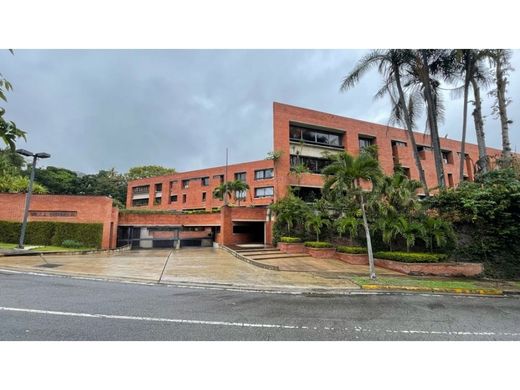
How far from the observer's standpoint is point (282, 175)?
21.7 meters

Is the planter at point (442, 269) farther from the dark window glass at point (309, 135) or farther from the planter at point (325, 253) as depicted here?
the dark window glass at point (309, 135)

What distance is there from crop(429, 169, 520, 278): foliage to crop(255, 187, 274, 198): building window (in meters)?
20.9

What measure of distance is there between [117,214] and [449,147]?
40.4 metres

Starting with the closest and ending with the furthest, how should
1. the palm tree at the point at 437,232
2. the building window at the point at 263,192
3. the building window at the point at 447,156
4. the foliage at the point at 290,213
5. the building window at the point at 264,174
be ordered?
1. the palm tree at the point at 437,232
2. the foliage at the point at 290,213
3. the building window at the point at 263,192
4. the building window at the point at 447,156
5. the building window at the point at 264,174

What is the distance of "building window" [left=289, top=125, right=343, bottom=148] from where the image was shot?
936 inches

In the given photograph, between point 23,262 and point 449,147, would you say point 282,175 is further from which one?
point 449,147

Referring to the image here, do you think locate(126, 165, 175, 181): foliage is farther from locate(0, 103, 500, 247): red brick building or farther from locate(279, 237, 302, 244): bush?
locate(279, 237, 302, 244): bush

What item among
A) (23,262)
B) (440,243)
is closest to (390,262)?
(440,243)

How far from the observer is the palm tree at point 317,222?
16.1 meters

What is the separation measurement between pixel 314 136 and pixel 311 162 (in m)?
2.76

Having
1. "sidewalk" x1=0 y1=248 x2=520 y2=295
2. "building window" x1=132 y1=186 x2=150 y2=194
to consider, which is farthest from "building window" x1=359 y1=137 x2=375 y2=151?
"building window" x1=132 y1=186 x2=150 y2=194

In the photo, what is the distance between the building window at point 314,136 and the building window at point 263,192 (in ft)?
31.6

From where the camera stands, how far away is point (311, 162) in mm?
24391

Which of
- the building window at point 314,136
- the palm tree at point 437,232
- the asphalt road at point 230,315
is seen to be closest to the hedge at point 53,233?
the asphalt road at point 230,315
